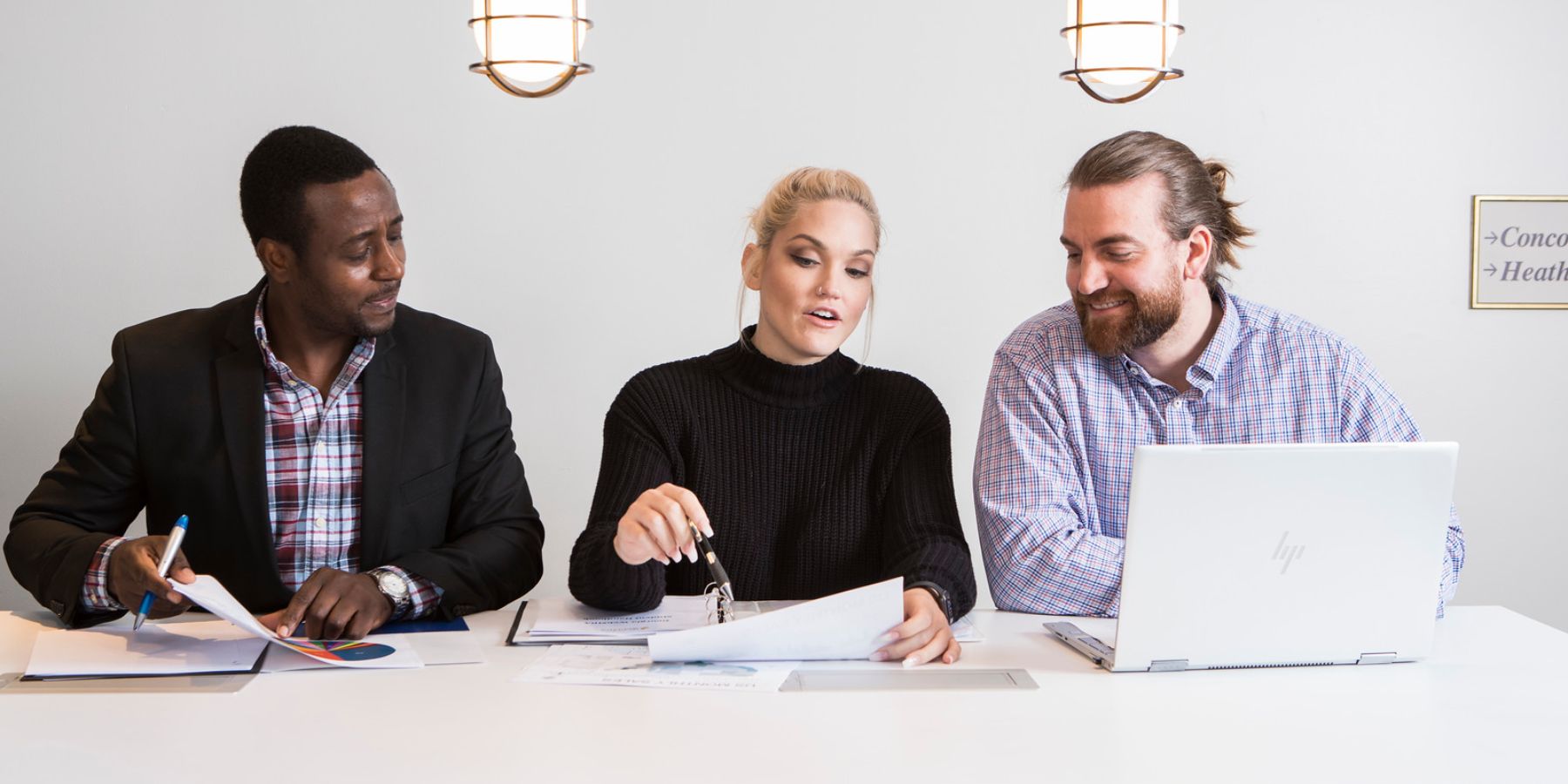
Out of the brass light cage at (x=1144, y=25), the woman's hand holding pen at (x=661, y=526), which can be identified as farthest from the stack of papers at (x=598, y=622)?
the brass light cage at (x=1144, y=25)

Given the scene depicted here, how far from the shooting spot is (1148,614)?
170cm

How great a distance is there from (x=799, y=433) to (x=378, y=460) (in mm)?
692

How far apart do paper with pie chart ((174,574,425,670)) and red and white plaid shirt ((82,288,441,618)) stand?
39 centimetres

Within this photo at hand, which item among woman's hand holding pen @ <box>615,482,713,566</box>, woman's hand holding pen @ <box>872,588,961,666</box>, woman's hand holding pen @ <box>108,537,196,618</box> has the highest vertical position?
woman's hand holding pen @ <box>615,482,713,566</box>

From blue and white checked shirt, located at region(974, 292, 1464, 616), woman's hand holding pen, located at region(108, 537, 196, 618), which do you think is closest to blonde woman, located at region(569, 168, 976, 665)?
blue and white checked shirt, located at region(974, 292, 1464, 616)

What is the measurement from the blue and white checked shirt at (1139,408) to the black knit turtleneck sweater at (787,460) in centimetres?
15

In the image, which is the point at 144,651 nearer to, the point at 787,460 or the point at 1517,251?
the point at 787,460

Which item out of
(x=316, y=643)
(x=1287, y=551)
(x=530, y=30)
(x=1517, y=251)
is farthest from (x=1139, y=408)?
(x=1517, y=251)

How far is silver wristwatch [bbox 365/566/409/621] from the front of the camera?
6.59 feet

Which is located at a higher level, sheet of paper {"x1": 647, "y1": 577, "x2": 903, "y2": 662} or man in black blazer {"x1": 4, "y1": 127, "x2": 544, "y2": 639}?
man in black blazer {"x1": 4, "y1": 127, "x2": 544, "y2": 639}

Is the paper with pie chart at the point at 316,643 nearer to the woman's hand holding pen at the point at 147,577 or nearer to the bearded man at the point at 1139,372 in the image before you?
the woman's hand holding pen at the point at 147,577

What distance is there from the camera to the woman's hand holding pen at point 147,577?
1.79 m

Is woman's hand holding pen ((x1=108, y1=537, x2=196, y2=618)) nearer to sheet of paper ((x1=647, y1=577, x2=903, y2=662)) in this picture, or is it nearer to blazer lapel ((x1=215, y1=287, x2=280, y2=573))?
blazer lapel ((x1=215, y1=287, x2=280, y2=573))

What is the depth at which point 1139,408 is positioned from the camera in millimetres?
2402
